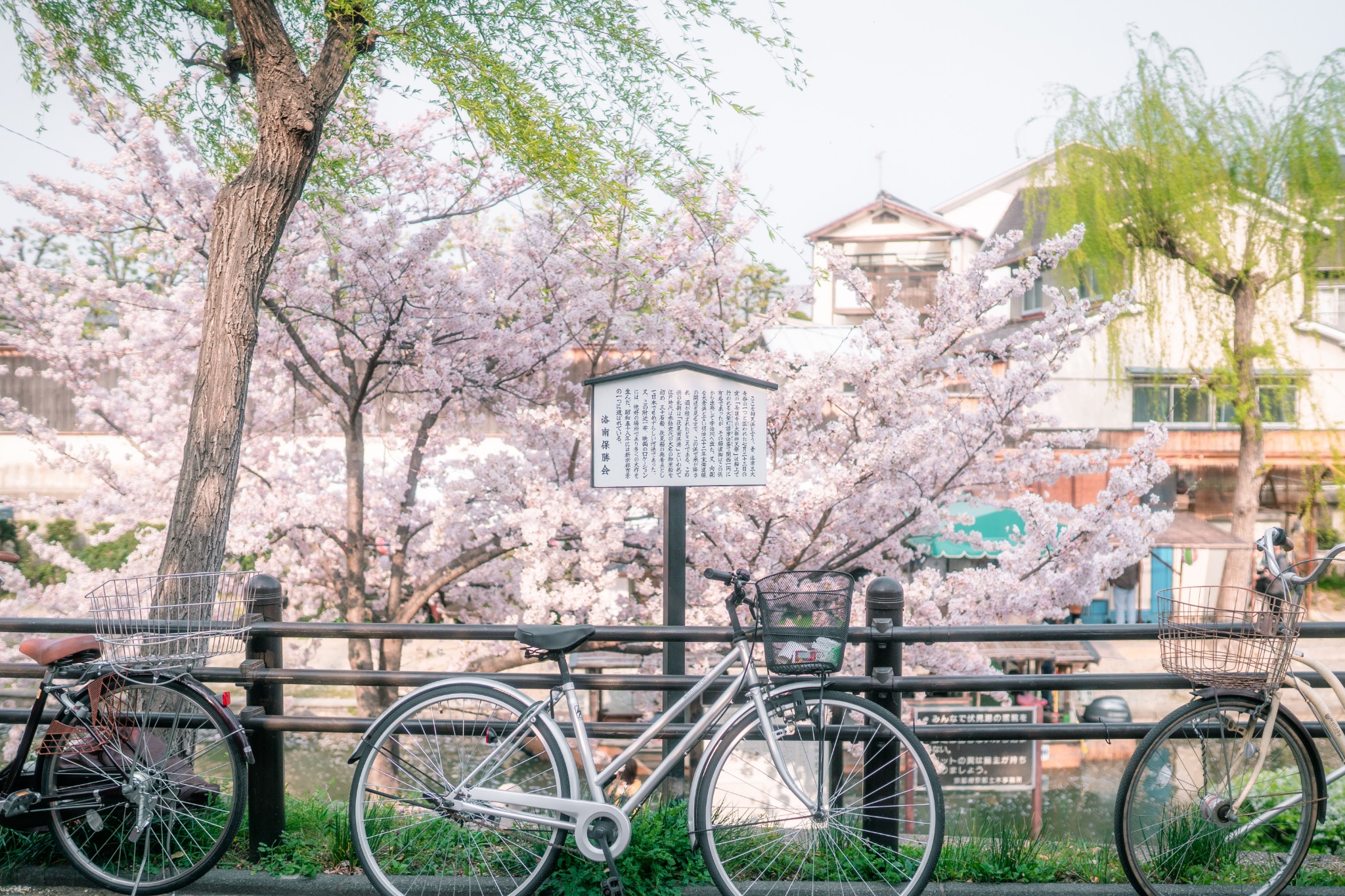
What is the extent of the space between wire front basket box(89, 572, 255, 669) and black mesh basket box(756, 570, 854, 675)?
185 cm

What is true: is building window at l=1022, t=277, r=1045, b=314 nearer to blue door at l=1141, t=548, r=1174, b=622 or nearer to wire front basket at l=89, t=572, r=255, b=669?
Result: blue door at l=1141, t=548, r=1174, b=622

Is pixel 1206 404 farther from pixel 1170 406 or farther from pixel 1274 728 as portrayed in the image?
pixel 1274 728

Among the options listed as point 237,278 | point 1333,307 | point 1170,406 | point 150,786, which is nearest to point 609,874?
point 150,786

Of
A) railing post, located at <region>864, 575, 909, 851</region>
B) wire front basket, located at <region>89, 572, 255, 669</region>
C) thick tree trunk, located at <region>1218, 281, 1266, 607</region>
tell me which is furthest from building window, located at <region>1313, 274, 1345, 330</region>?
wire front basket, located at <region>89, 572, 255, 669</region>

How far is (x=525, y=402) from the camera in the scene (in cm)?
899

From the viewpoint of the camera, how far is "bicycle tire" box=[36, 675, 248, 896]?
3287mm

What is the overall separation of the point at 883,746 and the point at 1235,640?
1289mm

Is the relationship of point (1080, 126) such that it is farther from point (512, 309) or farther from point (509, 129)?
point (509, 129)

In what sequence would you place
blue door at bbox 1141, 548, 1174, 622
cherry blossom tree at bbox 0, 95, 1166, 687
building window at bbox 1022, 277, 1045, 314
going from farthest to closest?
building window at bbox 1022, 277, 1045, 314, blue door at bbox 1141, 548, 1174, 622, cherry blossom tree at bbox 0, 95, 1166, 687

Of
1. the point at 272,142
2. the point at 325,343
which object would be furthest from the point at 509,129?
the point at 325,343

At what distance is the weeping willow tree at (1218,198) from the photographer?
15.2 meters

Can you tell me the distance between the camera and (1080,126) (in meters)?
15.9

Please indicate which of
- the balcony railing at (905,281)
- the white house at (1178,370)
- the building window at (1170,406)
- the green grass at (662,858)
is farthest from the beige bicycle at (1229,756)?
the balcony railing at (905,281)

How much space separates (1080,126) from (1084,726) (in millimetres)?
15247
